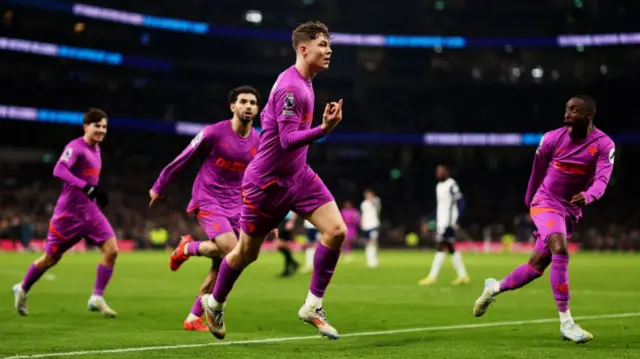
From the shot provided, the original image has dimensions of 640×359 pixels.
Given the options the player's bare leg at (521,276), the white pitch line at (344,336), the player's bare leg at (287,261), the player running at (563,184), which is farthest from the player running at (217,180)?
the player's bare leg at (287,261)

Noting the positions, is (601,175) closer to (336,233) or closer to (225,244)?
(336,233)

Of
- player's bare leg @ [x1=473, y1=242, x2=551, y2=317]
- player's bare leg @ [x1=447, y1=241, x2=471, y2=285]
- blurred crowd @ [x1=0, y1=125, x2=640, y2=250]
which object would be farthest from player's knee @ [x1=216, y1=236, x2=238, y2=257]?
blurred crowd @ [x1=0, y1=125, x2=640, y2=250]

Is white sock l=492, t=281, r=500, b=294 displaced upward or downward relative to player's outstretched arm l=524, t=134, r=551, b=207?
downward

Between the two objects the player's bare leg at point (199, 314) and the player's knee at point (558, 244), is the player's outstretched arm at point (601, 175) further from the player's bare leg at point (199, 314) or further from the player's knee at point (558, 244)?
the player's bare leg at point (199, 314)

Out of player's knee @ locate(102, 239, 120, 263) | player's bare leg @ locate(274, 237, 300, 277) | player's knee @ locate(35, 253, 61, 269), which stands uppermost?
player's knee @ locate(102, 239, 120, 263)

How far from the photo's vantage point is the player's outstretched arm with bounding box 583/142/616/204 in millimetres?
9086

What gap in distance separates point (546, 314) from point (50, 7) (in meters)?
42.0

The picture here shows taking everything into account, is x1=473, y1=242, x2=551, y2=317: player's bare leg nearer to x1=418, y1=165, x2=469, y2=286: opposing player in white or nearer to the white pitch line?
the white pitch line

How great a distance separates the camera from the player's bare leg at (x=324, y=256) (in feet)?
28.0

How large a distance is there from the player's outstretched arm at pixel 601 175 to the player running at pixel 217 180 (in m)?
3.68

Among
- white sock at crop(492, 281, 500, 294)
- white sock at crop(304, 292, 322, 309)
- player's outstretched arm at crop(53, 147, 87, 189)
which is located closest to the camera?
white sock at crop(304, 292, 322, 309)

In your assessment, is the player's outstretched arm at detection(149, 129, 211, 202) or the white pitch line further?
the player's outstretched arm at detection(149, 129, 211, 202)

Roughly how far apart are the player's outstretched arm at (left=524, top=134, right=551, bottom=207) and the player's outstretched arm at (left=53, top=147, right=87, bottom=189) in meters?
5.40

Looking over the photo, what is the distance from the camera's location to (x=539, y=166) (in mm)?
9992
